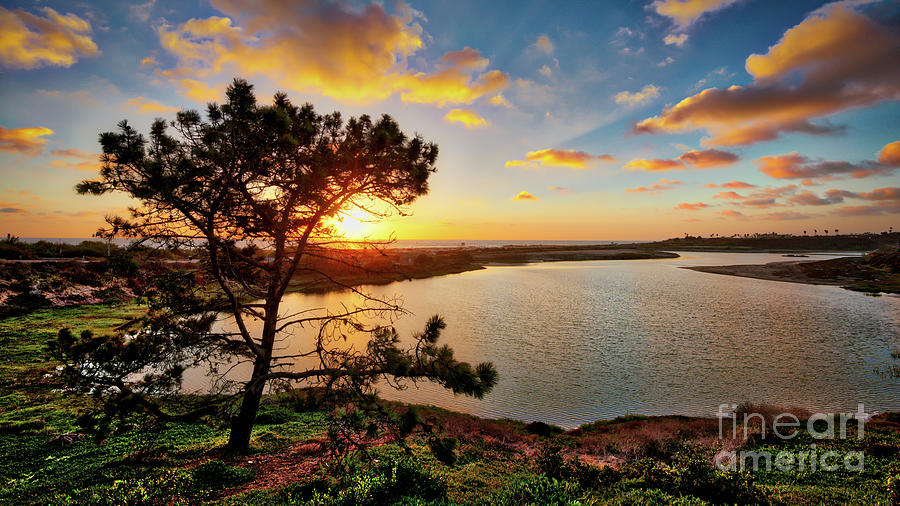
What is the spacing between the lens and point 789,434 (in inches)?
551

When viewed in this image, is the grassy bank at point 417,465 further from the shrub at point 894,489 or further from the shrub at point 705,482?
the shrub at point 894,489

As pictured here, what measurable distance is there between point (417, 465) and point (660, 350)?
2457 centimetres

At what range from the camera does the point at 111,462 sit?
10938 millimetres

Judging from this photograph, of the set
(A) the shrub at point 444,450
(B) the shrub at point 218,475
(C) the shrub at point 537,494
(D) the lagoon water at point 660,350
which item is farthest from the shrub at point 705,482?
(B) the shrub at point 218,475

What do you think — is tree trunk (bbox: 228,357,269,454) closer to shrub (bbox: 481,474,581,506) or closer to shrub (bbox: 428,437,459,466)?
shrub (bbox: 428,437,459,466)

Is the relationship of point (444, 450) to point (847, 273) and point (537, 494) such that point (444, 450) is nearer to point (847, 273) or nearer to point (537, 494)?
point (537, 494)

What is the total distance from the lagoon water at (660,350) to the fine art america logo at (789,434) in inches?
65.3

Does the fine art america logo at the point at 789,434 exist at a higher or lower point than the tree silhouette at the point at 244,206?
lower

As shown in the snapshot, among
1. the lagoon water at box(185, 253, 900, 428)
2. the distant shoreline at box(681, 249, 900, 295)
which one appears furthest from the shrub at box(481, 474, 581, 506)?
the distant shoreline at box(681, 249, 900, 295)

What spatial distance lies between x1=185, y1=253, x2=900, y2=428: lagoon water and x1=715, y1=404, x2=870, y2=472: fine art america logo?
5.44 feet

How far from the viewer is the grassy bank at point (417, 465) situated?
27.5 feet

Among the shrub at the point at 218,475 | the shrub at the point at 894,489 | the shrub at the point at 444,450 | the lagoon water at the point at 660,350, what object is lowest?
the lagoon water at the point at 660,350

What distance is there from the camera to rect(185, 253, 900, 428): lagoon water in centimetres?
1911

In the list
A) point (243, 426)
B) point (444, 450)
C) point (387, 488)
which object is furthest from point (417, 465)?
point (243, 426)
